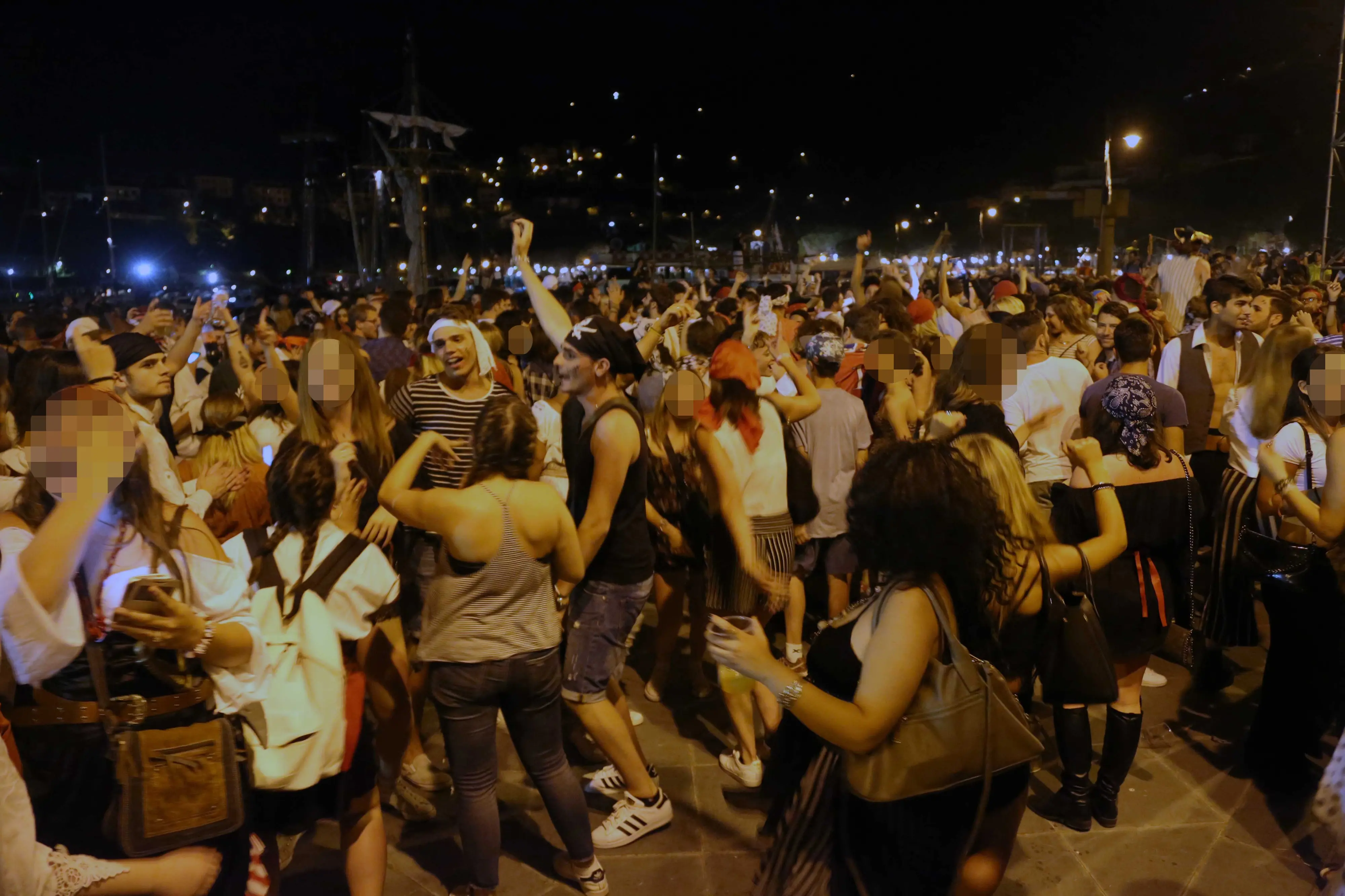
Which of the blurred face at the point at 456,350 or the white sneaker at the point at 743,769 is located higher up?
the blurred face at the point at 456,350

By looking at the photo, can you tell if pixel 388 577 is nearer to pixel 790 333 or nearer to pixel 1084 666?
pixel 1084 666

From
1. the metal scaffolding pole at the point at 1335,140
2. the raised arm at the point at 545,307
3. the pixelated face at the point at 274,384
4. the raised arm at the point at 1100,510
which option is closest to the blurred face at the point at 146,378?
the pixelated face at the point at 274,384

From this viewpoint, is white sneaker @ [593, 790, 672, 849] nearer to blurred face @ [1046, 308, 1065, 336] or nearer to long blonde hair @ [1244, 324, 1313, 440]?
long blonde hair @ [1244, 324, 1313, 440]

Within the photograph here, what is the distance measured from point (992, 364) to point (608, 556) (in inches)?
78.6

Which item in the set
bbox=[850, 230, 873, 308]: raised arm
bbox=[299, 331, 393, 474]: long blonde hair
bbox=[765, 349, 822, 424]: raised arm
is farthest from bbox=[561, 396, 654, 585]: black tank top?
bbox=[850, 230, 873, 308]: raised arm

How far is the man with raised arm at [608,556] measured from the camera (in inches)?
139

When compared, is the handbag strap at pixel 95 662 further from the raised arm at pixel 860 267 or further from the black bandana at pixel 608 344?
the raised arm at pixel 860 267

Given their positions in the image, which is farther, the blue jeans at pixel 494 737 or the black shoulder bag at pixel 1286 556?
the black shoulder bag at pixel 1286 556

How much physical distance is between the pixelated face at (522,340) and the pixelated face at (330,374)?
8.33ft

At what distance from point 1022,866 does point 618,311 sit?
8.49 m

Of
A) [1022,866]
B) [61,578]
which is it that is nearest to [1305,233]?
[1022,866]

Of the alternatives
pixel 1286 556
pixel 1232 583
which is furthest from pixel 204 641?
pixel 1232 583

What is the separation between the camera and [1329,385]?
336cm

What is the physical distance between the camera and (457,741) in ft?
10.0
